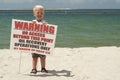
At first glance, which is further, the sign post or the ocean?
the ocean

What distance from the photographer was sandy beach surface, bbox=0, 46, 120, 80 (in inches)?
299

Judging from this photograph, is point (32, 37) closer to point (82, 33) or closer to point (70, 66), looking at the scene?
point (70, 66)

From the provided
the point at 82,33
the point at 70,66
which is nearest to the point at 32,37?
the point at 70,66

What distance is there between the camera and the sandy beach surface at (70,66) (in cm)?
759

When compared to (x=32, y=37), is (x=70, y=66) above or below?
below

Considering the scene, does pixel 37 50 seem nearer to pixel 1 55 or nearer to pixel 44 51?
pixel 44 51

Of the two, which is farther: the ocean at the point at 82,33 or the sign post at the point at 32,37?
the ocean at the point at 82,33

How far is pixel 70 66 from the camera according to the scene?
8.71m

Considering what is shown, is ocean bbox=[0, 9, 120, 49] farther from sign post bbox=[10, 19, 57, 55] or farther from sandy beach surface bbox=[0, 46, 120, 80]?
sign post bbox=[10, 19, 57, 55]

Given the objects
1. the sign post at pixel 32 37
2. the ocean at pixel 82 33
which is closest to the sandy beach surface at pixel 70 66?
the sign post at pixel 32 37

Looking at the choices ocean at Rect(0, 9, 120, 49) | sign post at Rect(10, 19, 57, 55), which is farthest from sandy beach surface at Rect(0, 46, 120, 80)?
ocean at Rect(0, 9, 120, 49)

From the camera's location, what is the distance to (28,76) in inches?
298

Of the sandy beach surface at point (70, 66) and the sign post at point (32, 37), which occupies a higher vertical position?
the sign post at point (32, 37)

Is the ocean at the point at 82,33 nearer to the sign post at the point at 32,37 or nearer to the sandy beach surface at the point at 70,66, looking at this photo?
the sandy beach surface at the point at 70,66
